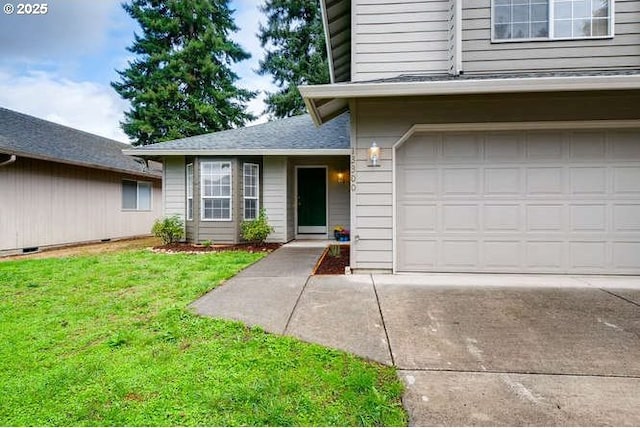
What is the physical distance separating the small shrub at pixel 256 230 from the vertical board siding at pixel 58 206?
5.19 meters

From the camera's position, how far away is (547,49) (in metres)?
5.40

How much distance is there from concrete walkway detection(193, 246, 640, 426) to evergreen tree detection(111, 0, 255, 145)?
709 inches

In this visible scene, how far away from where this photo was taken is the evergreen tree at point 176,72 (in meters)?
20.0

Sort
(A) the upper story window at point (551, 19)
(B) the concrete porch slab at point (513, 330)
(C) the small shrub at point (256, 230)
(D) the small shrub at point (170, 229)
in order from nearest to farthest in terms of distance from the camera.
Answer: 1. (B) the concrete porch slab at point (513, 330)
2. (A) the upper story window at point (551, 19)
3. (C) the small shrub at point (256, 230)
4. (D) the small shrub at point (170, 229)

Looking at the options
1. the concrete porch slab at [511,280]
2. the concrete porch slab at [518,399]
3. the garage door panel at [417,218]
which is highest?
the garage door panel at [417,218]

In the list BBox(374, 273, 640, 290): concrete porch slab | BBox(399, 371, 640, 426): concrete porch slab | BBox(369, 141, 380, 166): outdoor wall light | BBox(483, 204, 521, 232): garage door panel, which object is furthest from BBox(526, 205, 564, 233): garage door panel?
BBox(399, 371, 640, 426): concrete porch slab

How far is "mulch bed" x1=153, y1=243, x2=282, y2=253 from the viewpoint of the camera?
27.6ft

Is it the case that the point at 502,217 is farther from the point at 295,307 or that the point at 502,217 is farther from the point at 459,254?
the point at 295,307

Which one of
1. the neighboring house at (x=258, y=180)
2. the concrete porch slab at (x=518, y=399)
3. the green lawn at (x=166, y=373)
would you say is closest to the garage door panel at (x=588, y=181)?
the concrete porch slab at (x=518, y=399)

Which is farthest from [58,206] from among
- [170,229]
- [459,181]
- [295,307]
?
[459,181]

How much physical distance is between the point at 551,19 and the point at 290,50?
64.2ft

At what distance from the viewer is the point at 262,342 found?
2.81m

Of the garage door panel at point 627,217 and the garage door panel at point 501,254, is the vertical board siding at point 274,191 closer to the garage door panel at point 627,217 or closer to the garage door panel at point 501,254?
the garage door panel at point 501,254

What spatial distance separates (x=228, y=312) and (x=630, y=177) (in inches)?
237
